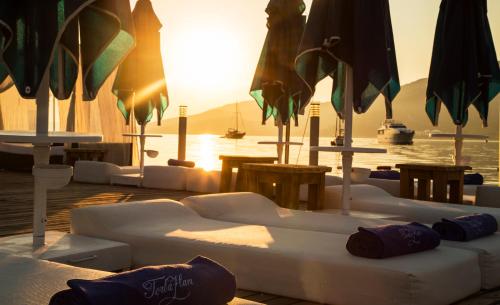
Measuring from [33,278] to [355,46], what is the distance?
316 centimetres

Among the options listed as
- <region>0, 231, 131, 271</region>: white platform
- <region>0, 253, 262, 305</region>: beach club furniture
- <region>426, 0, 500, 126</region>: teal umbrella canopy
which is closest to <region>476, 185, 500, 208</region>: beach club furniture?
<region>426, 0, 500, 126</region>: teal umbrella canopy

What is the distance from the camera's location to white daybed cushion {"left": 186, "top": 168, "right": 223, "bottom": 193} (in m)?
9.30

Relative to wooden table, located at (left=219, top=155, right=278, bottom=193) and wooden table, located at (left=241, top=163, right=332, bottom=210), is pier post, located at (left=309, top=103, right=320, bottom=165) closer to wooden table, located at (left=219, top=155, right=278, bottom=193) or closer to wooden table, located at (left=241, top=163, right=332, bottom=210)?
wooden table, located at (left=219, top=155, right=278, bottom=193)

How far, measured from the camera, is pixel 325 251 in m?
3.22

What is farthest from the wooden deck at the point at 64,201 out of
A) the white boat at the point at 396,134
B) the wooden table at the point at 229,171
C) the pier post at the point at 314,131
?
the white boat at the point at 396,134

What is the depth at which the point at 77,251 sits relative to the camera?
343 centimetres

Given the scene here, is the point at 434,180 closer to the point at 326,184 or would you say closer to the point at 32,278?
the point at 326,184

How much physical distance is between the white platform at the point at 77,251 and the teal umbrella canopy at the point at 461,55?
14.8 feet

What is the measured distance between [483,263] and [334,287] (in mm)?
1037

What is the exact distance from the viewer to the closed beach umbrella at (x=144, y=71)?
368 inches

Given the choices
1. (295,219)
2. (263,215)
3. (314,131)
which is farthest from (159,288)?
(314,131)

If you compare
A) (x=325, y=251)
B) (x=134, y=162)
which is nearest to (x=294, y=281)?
(x=325, y=251)

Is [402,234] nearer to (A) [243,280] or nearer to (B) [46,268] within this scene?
(A) [243,280]

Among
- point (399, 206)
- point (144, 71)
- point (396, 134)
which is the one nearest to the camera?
point (399, 206)
